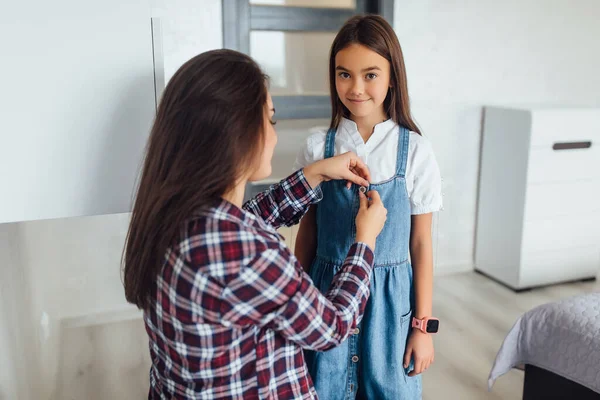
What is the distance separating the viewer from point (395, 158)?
3.75ft

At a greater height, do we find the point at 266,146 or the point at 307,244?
the point at 266,146

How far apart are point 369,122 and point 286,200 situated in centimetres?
25

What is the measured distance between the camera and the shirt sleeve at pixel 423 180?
114cm

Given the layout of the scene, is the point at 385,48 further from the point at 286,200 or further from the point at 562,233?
the point at 562,233

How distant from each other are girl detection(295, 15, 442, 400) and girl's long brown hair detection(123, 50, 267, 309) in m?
0.37

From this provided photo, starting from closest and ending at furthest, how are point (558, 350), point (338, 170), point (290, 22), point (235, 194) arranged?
point (235, 194), point (338, 170), point (558, 350), point (290, 22)

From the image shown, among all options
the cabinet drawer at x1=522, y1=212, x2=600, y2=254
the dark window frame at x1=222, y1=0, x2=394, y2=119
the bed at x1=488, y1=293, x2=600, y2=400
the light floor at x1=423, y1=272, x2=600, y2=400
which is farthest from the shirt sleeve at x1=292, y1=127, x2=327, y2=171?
the cabinet drawer at x1=522, y1=212, x2=600, y2=254

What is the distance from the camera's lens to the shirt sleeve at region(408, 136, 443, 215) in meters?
1.14

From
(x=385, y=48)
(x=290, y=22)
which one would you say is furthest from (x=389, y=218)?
(x=290, y=22)

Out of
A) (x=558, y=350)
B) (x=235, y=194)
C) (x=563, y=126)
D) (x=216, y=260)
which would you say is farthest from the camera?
(x=563, y=126)

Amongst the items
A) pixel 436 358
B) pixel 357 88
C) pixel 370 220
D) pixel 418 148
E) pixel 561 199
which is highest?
pixel 357 88

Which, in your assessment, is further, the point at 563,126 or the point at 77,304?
the point at 563,126

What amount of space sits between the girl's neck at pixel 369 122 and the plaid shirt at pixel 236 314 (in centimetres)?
42

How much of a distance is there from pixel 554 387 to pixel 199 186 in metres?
1.30
